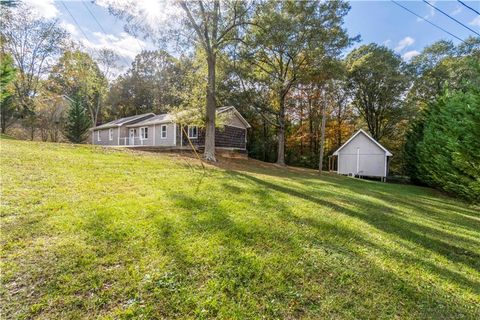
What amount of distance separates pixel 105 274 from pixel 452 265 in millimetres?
5296

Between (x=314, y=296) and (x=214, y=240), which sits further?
(x=214, y=240)

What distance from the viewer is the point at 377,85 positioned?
2869 cm

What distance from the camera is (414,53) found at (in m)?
28.4

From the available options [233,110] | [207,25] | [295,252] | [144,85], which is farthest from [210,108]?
[144,85]

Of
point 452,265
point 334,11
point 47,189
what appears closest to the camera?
point 452,265

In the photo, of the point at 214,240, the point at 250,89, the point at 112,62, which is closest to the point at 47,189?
the point at 214,240

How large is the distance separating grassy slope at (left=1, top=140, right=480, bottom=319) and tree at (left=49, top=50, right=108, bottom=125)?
2527 centimetres

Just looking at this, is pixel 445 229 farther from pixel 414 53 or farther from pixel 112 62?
pixel 112 62

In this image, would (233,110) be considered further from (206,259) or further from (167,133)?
(206,259)

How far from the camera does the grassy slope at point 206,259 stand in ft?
8.55

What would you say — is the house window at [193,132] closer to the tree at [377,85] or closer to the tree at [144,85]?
the tree at [144,85]

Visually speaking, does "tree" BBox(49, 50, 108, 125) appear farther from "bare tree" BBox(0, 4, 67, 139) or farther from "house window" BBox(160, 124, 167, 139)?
"house window" BBox(160, 124, 167, 139)

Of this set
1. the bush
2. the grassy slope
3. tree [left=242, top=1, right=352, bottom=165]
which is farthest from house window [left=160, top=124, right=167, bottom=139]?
the bush

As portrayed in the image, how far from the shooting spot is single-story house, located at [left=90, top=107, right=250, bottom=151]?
21.3 meters
